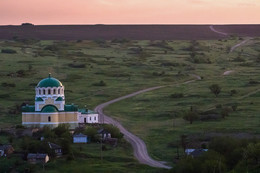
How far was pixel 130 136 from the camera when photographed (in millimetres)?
73438

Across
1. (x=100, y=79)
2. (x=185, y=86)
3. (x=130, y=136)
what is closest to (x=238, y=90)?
(x=185, y=86)

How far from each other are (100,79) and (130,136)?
144 feet

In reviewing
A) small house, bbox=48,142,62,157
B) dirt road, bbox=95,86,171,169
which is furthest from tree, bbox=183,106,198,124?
small house, bbox=48,142,62,157

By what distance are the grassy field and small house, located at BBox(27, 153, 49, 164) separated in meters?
1.02

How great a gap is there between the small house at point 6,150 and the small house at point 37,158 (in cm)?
254

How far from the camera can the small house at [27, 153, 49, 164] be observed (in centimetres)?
5843

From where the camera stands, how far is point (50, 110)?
75062 mm

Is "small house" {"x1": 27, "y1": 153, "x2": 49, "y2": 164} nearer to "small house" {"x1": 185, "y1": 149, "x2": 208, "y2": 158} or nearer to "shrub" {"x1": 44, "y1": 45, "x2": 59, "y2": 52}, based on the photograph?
"small house" {"x1": 185, "y1": 149, "x2": 208, "y2": 158}

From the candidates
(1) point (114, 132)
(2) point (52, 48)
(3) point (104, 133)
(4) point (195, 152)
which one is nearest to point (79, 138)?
(3) point (104, 133)

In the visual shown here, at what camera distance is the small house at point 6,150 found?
60675 mm

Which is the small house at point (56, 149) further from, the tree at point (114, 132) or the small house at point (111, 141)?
the tree at point (114, 132)

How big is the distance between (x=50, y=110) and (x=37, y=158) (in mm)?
16781

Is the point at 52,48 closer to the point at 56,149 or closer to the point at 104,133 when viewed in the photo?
the point at 104,133

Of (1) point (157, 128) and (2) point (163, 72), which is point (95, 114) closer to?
(1) point (157, 128)
